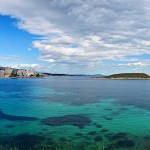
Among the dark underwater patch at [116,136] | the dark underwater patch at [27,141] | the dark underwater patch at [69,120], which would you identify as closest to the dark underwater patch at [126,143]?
the dark underwater patch at [116,136]

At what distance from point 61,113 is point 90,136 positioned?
23.7 metres

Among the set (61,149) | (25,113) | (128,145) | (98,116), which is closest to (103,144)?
(128,145)

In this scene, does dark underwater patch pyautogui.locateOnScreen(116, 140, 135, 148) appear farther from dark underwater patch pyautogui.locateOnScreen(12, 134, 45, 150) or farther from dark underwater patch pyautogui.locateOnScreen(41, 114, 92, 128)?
dark underwater patch pyautogui.locateOnScreen(12, 134, 45, 150)

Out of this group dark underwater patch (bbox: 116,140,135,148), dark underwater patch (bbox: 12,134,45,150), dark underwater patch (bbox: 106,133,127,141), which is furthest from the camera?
dark underwater patch (bbox: 106,133,127,141)

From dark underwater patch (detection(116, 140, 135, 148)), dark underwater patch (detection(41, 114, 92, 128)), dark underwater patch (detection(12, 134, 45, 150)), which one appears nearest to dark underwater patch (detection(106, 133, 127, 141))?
dark underwater patch (detection(116, 140, 135, 148))

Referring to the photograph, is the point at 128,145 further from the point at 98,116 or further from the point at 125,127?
the point at 98,116

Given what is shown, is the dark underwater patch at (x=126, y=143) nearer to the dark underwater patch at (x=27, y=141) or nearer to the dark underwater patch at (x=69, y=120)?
the dark underwater patch at (x=69, y=120)

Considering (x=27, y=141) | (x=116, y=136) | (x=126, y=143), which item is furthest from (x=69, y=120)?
(x=126, y=143)

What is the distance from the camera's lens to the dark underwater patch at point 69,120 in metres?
50.5

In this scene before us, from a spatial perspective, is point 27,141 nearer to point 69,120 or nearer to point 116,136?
point 116,136

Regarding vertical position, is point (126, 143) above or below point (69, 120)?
below

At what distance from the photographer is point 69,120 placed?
5456cm

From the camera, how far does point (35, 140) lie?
3862 cm

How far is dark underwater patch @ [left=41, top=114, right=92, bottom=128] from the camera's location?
166 feet
